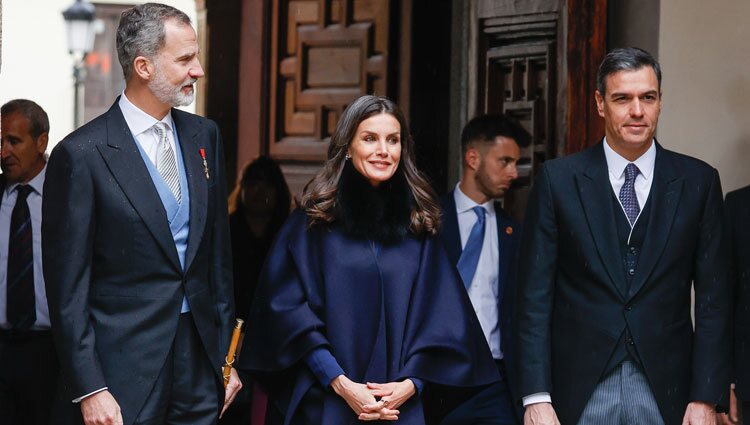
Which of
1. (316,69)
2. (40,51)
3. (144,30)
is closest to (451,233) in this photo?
(144,30)

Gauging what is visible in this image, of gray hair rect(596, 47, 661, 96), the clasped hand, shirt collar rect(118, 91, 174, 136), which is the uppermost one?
gray hair rect(596, 47, 661, 96)

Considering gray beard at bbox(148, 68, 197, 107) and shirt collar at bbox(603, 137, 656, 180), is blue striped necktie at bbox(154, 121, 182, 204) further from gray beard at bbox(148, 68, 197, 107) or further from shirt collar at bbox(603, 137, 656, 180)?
shirt collar at bbox(603, 137, 656, 180)

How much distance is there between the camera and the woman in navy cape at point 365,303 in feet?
15.6

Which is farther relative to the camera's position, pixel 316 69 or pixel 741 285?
pixel 316 69

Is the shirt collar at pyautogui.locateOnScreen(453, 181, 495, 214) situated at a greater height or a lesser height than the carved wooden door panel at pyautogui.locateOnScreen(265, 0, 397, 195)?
lesser

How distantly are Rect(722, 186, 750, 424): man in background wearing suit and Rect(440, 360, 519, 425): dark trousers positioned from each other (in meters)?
0.92

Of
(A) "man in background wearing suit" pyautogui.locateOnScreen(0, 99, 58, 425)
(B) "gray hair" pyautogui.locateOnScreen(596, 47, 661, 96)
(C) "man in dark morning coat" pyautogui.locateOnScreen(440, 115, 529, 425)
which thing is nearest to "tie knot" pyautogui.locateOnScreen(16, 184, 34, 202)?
(A) "man in background wearing suit" pyautogui.locateOnScreen(0, 99, 58, 425)

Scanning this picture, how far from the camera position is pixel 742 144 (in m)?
6.48

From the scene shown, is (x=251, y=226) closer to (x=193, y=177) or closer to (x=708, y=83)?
(x=708, y=83)

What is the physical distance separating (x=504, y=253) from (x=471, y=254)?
0.49 feet

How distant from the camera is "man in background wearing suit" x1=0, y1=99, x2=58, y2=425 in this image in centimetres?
586

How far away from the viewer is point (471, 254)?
615 centimetres

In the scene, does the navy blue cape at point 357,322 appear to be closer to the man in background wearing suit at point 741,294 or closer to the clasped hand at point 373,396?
the clasped hand at point 373,396

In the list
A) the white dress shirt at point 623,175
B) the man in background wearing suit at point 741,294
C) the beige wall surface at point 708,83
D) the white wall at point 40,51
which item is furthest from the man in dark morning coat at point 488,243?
the white wall at point 40,51
